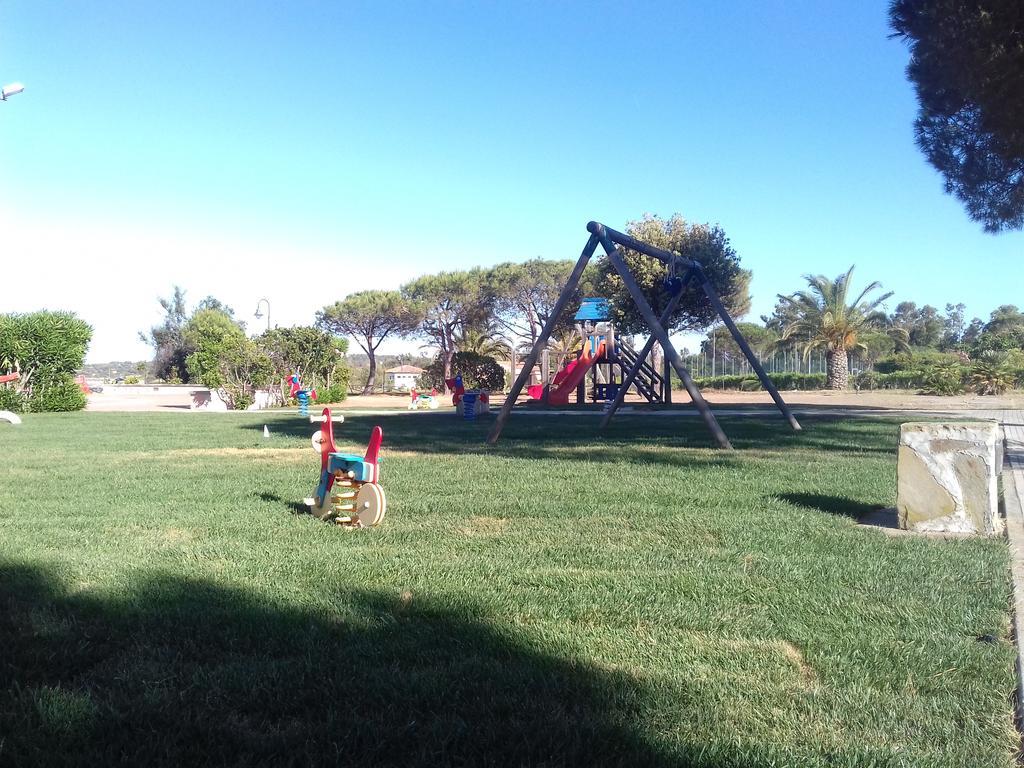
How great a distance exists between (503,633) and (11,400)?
84.6 ft

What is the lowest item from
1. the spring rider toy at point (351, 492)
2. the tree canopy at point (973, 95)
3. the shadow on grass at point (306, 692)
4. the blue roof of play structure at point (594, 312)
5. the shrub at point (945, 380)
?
the shadow on grass at point (306, 692)

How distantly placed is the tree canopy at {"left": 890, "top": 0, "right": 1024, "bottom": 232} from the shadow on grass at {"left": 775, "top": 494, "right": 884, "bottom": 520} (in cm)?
593

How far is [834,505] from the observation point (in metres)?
7.15

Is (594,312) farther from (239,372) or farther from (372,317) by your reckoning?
(372,317)

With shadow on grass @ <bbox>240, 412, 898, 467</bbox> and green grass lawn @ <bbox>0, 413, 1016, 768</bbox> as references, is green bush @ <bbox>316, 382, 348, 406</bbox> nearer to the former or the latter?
shadow on grass @ <bbox>240, 412, 898, 467</bbox>

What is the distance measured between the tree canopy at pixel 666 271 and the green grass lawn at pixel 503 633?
24602 millimetres

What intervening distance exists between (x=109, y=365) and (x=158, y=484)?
164 meters

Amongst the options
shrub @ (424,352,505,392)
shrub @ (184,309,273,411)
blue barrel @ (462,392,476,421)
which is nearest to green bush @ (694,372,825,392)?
shrub @ (424,352,505,392)

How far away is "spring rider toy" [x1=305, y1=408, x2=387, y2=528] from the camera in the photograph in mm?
6262

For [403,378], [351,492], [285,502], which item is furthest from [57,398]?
[403,378]

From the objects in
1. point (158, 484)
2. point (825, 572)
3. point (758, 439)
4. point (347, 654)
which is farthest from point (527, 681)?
point (758, 439)

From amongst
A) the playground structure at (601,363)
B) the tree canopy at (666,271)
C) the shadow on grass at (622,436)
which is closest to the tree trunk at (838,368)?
→ the tree canopy at (666,271)

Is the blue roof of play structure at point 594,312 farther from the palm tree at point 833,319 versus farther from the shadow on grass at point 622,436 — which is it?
the palm tree at point 833,319

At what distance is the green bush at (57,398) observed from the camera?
84.4ft
